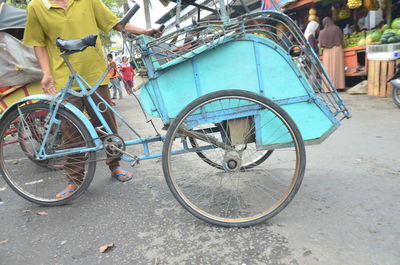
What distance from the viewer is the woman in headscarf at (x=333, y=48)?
792 centimetres

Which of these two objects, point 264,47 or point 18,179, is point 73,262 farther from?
point 18,179

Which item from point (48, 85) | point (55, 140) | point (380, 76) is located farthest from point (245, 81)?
point (380, 76)

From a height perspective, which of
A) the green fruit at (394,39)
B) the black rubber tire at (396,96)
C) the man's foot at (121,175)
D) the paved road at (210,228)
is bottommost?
the black rubber tire at (396,96)

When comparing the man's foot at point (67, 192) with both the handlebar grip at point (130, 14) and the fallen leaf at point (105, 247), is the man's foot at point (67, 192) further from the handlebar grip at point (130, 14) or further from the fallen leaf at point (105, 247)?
the handlebar grip at point (130, 14)

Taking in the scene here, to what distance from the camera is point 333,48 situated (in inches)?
317

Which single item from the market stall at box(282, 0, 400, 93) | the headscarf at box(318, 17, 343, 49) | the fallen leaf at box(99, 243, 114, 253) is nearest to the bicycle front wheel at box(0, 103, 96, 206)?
the fallen leaf at box(99, 243, 114, 253)

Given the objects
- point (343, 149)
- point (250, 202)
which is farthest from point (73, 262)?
point (343, 149)

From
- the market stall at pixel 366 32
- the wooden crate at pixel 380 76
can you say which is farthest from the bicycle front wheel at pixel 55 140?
the wooden crate at pixel 380 76

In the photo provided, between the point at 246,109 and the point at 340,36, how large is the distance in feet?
23.3

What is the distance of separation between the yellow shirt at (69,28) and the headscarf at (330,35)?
681 cm

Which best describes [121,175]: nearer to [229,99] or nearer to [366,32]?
[229,99]

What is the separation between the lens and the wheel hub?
2277 millimetres

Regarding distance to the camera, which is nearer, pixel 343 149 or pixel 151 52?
pixel 151 52

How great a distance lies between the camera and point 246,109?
86.4 inches
